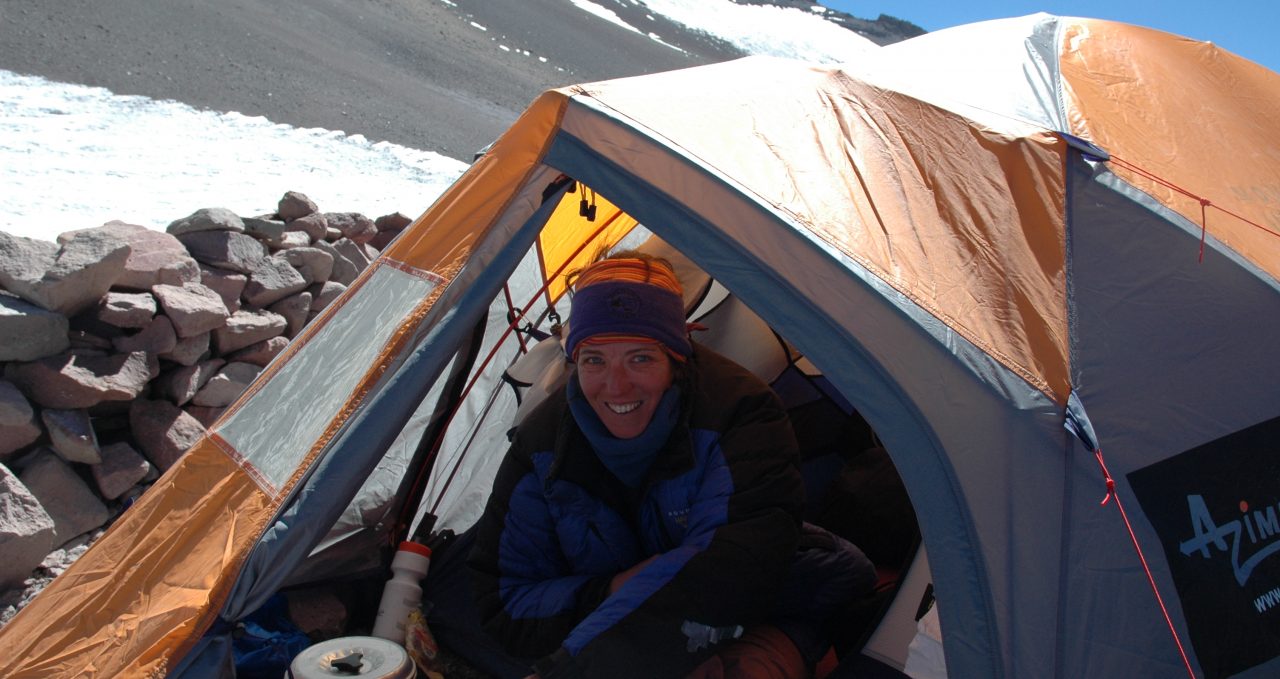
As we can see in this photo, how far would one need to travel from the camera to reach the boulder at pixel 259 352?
5566 mm

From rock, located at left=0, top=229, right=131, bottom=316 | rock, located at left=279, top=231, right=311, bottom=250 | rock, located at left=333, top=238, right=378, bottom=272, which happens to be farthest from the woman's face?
rock, located at left=333, top=238, right=378, bottom=272

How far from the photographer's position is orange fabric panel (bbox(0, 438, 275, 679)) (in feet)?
8.45

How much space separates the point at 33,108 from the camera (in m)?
8.92

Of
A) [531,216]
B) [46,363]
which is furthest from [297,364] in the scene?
[46,363]

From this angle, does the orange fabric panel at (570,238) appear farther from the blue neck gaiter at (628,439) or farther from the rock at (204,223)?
the rock at (204,223)

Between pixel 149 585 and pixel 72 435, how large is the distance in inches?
83.6

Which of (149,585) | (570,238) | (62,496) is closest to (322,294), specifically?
(62,496)

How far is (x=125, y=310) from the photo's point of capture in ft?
15.6

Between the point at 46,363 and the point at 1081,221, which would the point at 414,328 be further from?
the point at 46,363

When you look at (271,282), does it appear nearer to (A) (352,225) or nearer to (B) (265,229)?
(B) (265,229)

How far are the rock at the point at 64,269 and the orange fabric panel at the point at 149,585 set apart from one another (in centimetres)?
203

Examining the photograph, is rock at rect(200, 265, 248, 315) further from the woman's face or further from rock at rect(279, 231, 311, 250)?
the woman's face

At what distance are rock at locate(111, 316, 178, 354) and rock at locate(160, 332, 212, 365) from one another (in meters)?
0.07

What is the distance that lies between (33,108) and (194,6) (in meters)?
9.47
